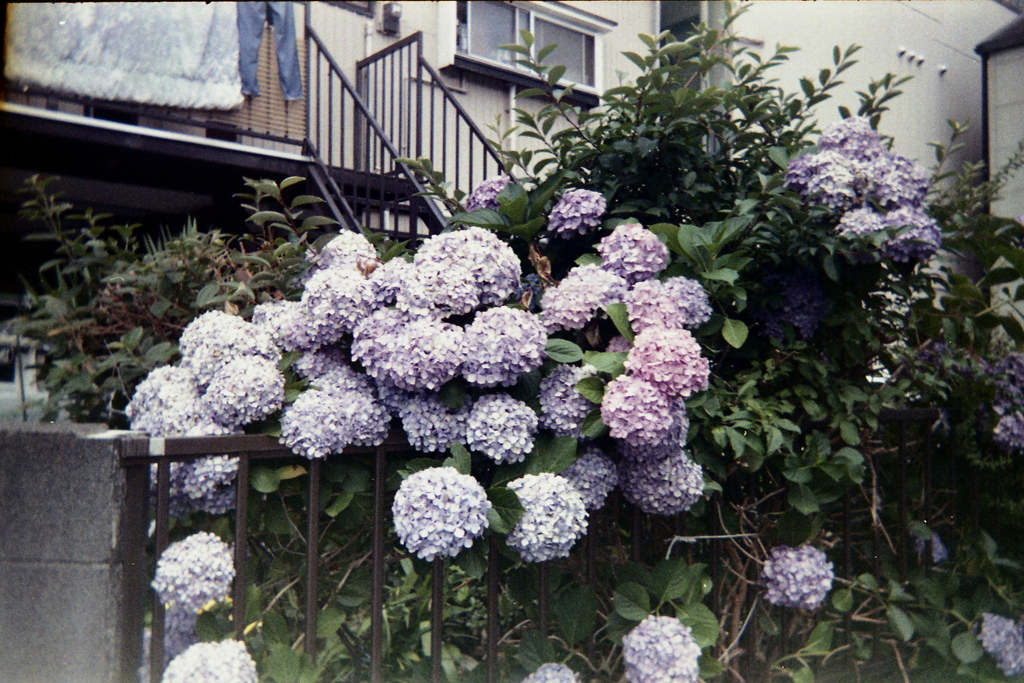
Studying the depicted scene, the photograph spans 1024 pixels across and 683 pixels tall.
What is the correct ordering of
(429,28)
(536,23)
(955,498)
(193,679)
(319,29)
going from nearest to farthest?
1. (193,679)
2. (955,498)
3. (319,29)
4. (429,28)
5. (536,23)

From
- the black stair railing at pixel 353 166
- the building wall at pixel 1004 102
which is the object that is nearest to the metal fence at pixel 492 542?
the black stair railing at pixel 353 166

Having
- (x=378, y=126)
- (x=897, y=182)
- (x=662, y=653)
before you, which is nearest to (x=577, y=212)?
(x=897, y=182)

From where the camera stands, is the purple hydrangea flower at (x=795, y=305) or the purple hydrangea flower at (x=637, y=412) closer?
the purple hydrangea flower at (x=637, y=412)

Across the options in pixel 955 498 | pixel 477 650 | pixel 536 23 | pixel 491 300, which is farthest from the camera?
pixel 536 23

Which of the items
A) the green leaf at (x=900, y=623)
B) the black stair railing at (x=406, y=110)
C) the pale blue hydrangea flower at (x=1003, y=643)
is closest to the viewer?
the green leaf at (x=900, y=623)

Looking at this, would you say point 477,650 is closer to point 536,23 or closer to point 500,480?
point 500,480

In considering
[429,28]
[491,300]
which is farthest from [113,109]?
[491,300]

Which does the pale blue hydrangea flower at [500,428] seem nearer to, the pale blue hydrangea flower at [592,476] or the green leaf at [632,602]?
the pale blue hydrangea flower at [592,476]

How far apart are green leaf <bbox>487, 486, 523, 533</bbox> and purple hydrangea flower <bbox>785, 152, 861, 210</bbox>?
1.05 m

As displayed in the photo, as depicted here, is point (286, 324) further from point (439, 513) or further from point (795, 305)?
point (795, 305)

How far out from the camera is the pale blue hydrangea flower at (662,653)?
142 centimetres

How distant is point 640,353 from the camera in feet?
4.60

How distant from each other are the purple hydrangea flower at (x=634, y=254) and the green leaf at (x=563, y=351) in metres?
0.23

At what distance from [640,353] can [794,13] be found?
6.04m
